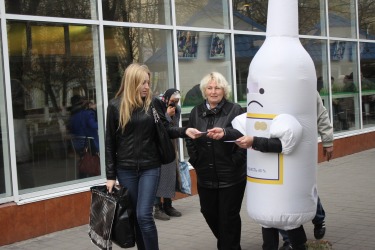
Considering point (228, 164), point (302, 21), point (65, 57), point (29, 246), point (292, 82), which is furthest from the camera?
point (302, 21)

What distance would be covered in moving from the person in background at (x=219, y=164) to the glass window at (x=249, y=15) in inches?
217

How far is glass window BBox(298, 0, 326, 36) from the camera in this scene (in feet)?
39.6

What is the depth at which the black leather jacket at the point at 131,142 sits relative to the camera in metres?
4.68

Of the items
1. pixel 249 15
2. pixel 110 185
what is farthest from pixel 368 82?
pixel 110 185

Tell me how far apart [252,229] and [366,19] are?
31.6 ft

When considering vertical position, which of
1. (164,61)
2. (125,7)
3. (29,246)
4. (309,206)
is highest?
(125,7)

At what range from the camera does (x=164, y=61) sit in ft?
29.1

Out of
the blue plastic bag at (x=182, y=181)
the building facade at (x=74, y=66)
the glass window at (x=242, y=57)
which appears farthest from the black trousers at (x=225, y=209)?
the glass window at (x=242, y=57)

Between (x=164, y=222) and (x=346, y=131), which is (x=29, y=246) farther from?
(x=346, y=131)

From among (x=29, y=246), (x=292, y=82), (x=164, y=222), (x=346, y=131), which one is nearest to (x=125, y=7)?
(x=164, y=222)

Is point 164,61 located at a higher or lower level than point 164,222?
higher

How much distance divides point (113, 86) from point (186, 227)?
7.81 feet

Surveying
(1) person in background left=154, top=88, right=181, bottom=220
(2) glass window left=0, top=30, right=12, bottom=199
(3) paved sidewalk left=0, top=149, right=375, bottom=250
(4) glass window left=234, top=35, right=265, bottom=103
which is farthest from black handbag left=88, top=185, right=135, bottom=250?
(4) glass window left=234, top=35, right=265, bottom=103

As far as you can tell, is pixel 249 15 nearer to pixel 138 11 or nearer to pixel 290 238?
pixel 138 11
